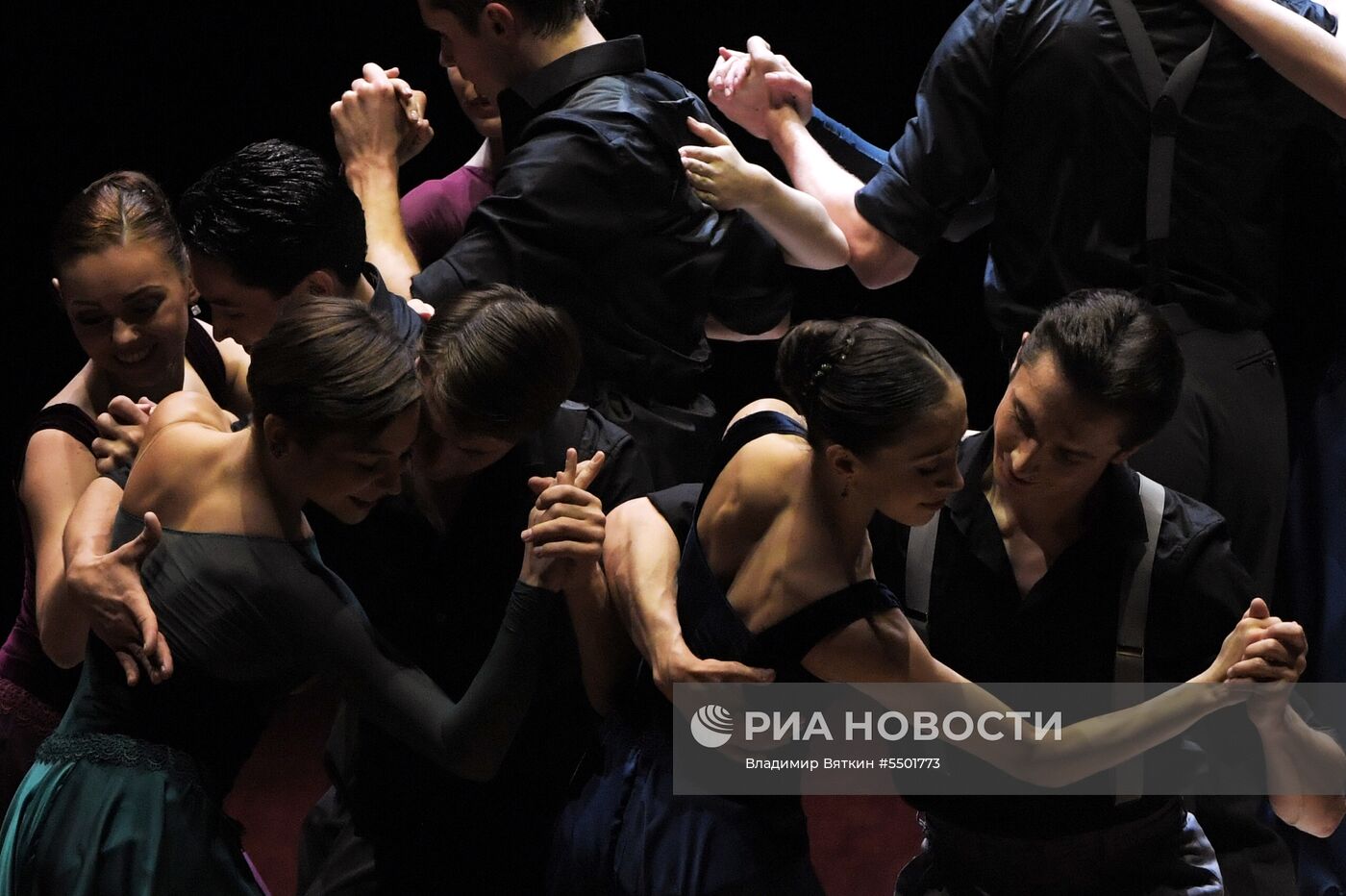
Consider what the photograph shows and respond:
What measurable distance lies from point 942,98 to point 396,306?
3.25 ft

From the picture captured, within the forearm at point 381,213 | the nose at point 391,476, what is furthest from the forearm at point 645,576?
the forearm at point 381,213

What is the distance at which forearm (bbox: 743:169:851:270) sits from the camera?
2809mm

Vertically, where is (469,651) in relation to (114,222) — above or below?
below

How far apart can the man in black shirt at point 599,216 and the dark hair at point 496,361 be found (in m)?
0.40

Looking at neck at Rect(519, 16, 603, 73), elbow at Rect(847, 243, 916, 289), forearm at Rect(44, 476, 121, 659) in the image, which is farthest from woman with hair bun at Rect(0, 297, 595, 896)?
elbow at Rect(847, 243, 916, 289)

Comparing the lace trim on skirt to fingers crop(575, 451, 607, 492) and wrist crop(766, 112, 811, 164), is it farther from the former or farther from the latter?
wrist crop(766, 112, 811, 164)

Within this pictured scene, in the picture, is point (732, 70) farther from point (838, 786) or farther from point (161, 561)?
point (838, 786)

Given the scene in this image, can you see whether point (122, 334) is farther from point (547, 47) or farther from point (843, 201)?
point (843, 201)

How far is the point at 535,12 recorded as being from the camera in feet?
9.27

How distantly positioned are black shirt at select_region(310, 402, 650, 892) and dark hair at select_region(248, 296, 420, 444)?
0.31 meters

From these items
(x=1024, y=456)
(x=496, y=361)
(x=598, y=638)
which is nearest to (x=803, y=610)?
(x=598, y=638)

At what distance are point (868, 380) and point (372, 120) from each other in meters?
1.11

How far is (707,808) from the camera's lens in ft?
7.54

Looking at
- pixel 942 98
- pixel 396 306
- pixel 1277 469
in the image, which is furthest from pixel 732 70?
pixel 1277 469
